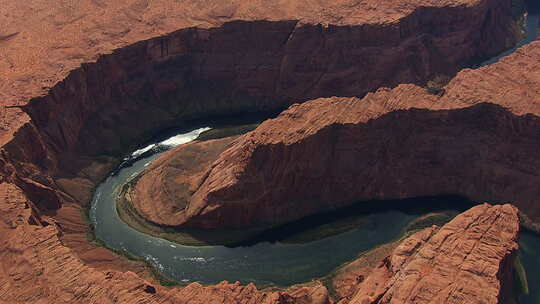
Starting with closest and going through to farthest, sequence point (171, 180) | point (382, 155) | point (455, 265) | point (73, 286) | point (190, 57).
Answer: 1. point (455, 265)
2. point (73, 286)
3. point (382, 155)
4. point (171, 180)
5. point (190, 57)

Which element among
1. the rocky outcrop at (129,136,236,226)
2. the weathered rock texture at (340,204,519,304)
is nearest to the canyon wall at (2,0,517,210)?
the rocky outcrop at (129,136,236,226)

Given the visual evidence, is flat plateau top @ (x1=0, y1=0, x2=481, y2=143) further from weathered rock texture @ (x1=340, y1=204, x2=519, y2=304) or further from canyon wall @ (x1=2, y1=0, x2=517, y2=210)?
weathered rock texture @ (x1=340, y1=204, x2=519, y2=304)

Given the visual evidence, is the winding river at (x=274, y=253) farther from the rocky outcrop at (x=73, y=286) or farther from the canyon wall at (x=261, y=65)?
the canyon wall at (x=261, y=65)

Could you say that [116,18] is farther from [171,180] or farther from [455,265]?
[455,265]

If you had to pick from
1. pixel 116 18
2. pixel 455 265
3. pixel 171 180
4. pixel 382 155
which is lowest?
pixel 455 265

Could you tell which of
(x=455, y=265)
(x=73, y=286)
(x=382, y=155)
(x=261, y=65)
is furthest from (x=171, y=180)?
(x=455, y=265)

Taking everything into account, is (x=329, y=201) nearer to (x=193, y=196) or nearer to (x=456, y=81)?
(x=193, y=196)
